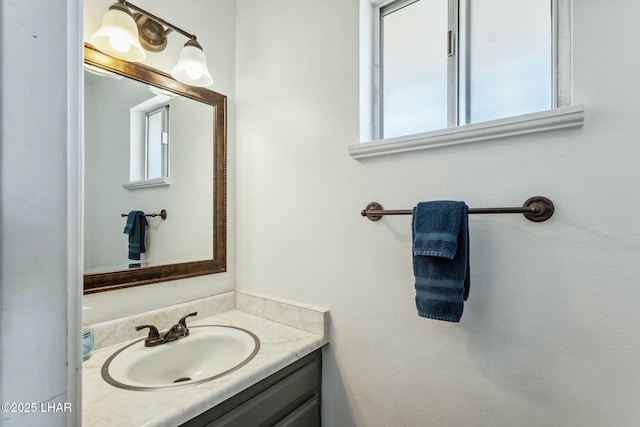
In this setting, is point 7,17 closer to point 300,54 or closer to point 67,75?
point 67,75

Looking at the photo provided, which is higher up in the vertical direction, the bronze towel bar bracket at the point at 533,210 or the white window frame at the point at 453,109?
the white window frame at the point at 453,109

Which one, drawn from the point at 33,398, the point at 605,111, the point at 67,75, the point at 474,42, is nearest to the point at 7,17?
the point at 67,75

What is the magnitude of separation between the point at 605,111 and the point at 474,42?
0.50 m

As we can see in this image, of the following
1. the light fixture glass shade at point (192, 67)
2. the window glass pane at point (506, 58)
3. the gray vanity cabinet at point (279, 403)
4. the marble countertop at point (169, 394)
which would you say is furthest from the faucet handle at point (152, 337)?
the window glass pane at point (506, 58)

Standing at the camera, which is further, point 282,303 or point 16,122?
point 282,303

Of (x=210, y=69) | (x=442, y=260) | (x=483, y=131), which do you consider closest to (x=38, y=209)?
(x=442, y=260)

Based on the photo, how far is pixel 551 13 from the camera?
913 millimetres

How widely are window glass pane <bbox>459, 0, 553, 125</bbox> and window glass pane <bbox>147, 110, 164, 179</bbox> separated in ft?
4.21

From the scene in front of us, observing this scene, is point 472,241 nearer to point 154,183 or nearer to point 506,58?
point 506,58

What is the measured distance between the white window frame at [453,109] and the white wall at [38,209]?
3.01ft

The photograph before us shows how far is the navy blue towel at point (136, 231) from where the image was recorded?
1241 mm

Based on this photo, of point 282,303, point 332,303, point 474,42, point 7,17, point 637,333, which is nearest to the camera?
point 7,17

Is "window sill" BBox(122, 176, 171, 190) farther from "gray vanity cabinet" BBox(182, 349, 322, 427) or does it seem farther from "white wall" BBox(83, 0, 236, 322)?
"gray vanity cabinet" BBox(182, 349, 322, 427)

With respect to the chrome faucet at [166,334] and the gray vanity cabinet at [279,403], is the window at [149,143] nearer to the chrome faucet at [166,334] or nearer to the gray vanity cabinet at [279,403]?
the chrome faucet at [166,334]
